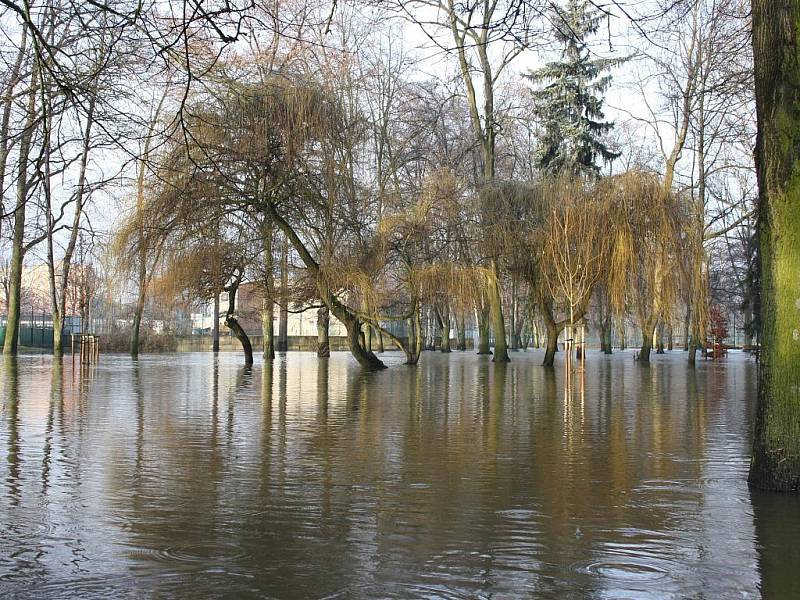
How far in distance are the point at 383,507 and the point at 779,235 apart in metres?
3.33

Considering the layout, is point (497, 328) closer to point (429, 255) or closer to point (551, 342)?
point (551, 342)

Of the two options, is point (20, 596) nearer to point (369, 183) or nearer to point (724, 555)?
point (724, 555)

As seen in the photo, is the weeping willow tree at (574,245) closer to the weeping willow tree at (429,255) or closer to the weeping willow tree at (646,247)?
the weeping willow tree at (646,247)

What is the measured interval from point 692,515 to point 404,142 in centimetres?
3538

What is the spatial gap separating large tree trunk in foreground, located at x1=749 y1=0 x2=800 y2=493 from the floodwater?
391 millimetres

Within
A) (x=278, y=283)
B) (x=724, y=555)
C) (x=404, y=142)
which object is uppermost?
(x=404, y=142)

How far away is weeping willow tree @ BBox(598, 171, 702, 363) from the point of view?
2747 centimetres

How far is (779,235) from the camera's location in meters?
6.45

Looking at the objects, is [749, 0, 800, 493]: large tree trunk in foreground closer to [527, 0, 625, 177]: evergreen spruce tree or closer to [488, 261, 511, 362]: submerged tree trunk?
[488, 261, 511, 362]: submerged tree trunk

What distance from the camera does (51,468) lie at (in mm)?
7277

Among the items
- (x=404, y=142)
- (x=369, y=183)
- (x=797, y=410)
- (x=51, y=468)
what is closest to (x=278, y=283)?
(x=369, y=183)

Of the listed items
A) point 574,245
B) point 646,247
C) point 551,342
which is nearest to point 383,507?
point 574,245

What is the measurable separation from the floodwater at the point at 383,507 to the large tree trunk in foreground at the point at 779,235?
15.4 inches

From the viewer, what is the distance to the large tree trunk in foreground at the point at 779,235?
637 cm
